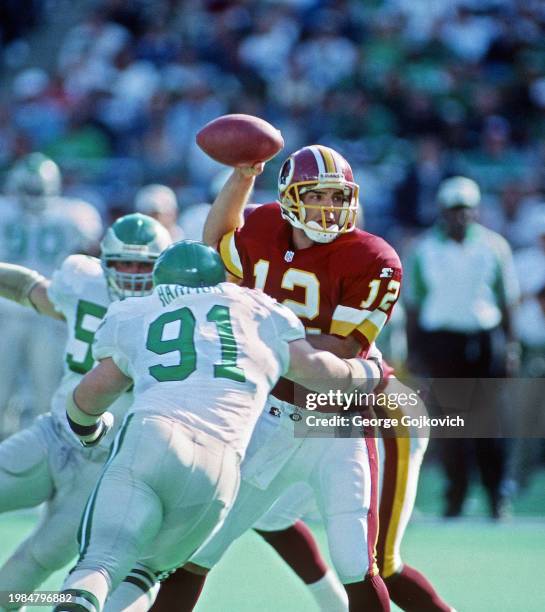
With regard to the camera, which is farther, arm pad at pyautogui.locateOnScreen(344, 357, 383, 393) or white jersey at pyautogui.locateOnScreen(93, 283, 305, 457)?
arm pad at pyautogui.locateOnScreen(344, 357, 383, 393)

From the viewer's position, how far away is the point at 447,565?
21.0ft

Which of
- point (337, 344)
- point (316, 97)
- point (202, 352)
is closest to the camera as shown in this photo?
point (202, 352)

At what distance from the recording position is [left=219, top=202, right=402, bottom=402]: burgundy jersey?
14.5 feet

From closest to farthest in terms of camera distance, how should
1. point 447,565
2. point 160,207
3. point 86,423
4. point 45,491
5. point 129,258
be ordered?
1. point 86,423
2. point 45,491
3. point 129,258
4. point 447,565
5. point 160,207

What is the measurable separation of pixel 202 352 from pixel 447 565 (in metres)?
2.98

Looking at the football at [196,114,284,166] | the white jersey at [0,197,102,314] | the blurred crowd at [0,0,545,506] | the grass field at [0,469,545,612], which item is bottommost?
the grass field at [0,469,545,612]

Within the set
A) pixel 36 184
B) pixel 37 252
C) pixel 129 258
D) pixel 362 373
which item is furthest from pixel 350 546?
pixel 36 184

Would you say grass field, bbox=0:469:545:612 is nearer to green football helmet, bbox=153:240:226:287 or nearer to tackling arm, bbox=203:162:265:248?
tackling arm, bbox=203:162:265:248

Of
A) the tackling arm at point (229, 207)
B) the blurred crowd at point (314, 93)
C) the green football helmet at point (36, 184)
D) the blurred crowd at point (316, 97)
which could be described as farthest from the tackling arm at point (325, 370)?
the blurred crowd at point (314, 93)

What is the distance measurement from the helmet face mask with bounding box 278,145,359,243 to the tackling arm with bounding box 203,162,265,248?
0.26 meters

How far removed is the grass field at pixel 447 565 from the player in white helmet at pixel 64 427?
2.03 ft

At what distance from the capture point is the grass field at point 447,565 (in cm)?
554

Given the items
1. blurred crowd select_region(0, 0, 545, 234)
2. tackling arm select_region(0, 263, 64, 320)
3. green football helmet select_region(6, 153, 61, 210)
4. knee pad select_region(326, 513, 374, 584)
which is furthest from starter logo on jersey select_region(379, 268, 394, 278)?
blurred crowd select_region(0, 0, 545, 234)

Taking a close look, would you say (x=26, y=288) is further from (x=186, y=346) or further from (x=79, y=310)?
(x=186, y=346)
